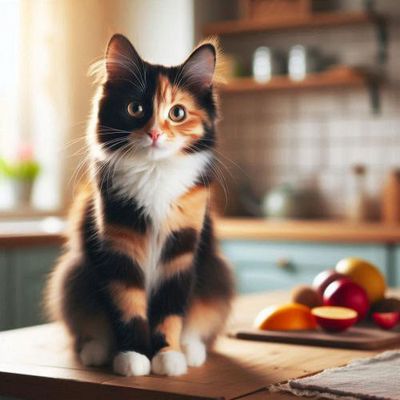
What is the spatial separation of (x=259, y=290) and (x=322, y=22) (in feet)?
4.47

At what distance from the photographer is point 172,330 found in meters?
1.16

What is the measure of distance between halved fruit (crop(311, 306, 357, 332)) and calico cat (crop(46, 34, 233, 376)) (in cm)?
26

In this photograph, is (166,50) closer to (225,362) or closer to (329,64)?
(329,64)

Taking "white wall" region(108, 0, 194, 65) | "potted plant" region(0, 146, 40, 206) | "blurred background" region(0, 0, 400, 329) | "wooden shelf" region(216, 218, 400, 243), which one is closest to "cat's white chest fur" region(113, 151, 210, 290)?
"wooden shelf" region(216, 218, 400, 243)

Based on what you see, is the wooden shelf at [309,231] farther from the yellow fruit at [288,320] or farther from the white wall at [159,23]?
the yellow fruit at [288,320]

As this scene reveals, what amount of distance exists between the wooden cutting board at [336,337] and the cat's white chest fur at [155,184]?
30 cm

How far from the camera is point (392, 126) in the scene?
4.06m

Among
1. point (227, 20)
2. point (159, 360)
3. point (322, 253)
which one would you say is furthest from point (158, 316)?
point (227, 20)

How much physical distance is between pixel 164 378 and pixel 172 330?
4.6 inches

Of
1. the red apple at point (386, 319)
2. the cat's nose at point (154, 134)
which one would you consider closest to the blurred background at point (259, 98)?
the red apple at point (386, 319)

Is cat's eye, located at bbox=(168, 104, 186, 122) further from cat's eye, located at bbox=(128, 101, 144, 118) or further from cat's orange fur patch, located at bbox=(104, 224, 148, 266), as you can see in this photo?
cat's orange fur patch, located at bbox=(104, 224, 148, 266)

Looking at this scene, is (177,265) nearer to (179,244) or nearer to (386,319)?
(179,244)

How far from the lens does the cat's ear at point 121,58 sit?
1105mm

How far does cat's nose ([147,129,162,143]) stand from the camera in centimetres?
108
